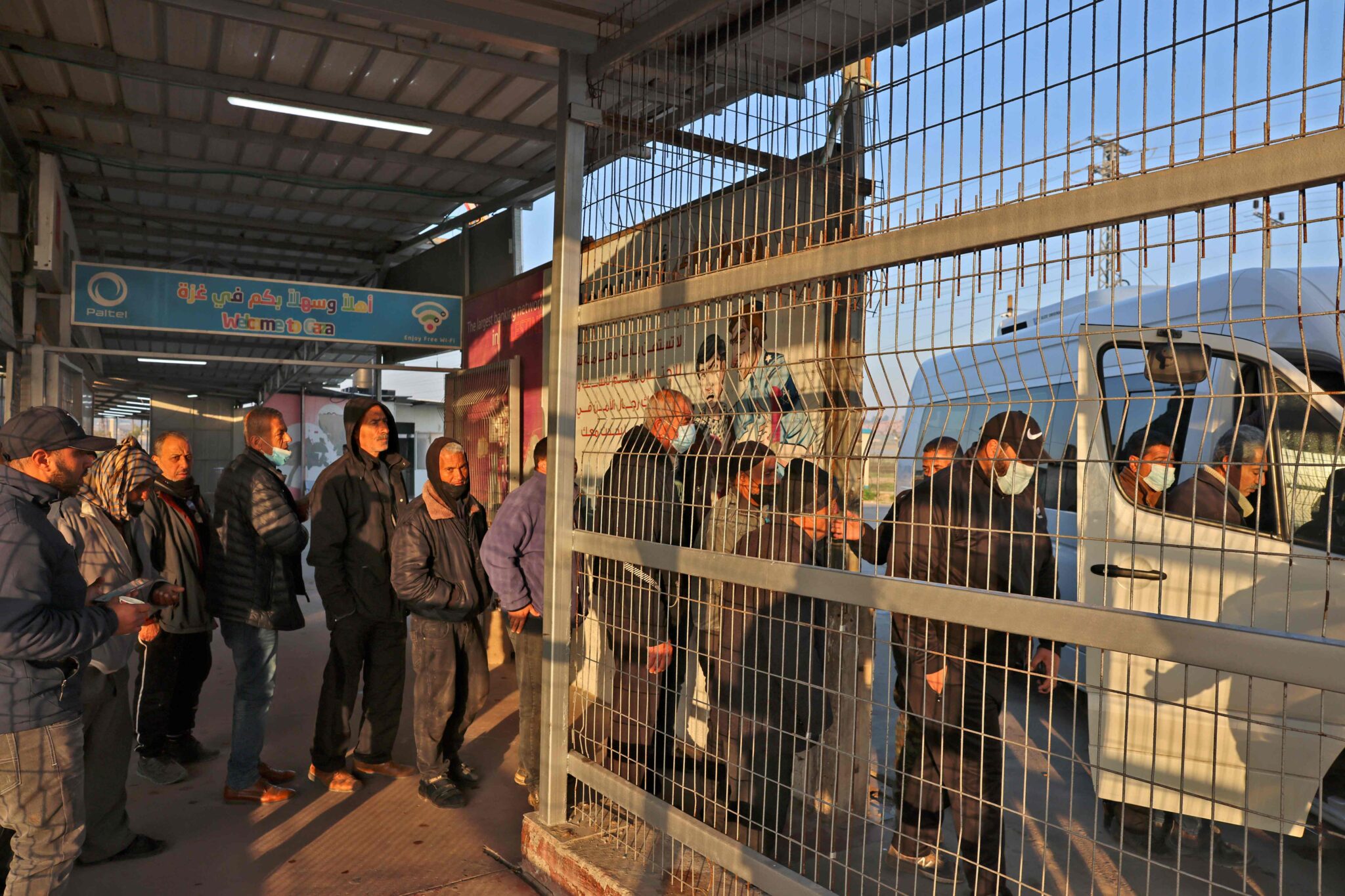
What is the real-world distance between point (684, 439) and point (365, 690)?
8.52 feet

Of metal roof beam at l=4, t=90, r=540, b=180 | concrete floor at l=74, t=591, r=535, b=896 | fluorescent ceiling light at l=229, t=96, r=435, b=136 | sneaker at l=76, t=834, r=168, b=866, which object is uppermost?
metal roof beam at l=4, t=90, r=540, b=180

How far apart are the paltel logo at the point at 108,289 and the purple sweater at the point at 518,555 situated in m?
4.05

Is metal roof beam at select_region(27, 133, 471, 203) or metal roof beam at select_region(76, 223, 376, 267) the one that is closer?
metal roof beam at select_region(27, 133, 471, 203)

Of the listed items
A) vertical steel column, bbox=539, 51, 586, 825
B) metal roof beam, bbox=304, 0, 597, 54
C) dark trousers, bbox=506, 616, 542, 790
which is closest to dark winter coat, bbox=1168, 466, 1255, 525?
vertical steel column, bbox=539, 51, 586, 825

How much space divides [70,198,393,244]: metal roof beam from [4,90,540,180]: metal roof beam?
6.29 feet

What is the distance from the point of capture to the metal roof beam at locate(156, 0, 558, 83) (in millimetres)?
4801

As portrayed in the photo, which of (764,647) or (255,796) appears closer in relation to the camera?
(764,647)

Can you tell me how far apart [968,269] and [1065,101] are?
16.9 inches

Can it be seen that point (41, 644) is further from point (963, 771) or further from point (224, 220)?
point (224, 220)

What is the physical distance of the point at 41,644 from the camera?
2773mm

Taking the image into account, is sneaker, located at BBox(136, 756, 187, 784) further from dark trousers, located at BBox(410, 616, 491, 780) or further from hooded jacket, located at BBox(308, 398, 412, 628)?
dark trousers, located at BBox(410, 616, 491, 780)

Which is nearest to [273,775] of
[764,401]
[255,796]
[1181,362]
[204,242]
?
[255,796]

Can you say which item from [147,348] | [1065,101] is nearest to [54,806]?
[1065,101]

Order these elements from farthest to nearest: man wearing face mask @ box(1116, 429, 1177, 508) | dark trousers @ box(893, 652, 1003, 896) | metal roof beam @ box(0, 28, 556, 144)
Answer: metal roof beam @ box(0, 28, 556, 144)
man wearing face mask @ box(1116, 429, 1177, 508)
dark trousers @ box(893, 652, 1003, 896)
